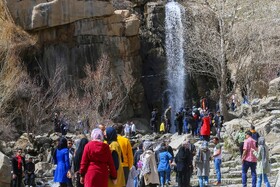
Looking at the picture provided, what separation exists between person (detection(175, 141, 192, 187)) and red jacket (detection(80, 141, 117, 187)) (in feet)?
21.0

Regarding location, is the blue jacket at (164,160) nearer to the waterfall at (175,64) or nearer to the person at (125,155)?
the person at (125,155)

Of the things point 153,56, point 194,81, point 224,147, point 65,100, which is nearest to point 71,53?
point 65,100

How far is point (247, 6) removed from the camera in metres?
40.1

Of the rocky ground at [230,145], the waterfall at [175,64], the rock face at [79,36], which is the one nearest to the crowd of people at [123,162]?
the rocky ground at [230,145]

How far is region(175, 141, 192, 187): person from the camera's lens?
535 inches

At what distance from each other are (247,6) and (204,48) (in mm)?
9800

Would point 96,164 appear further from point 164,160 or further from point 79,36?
point 79,36

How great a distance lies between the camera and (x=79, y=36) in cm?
3662

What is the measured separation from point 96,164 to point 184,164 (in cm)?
662

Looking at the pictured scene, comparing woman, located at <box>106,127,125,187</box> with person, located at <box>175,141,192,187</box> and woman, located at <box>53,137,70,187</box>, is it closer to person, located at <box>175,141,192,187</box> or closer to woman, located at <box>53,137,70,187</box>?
woman, located at <box>53,137,70,187</box>

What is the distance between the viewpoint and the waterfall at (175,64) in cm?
4172

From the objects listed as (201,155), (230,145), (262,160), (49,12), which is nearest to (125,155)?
(262,160)

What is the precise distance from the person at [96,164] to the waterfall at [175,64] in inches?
1338

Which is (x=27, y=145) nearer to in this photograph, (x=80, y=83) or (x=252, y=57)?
(x=80, y=83)
